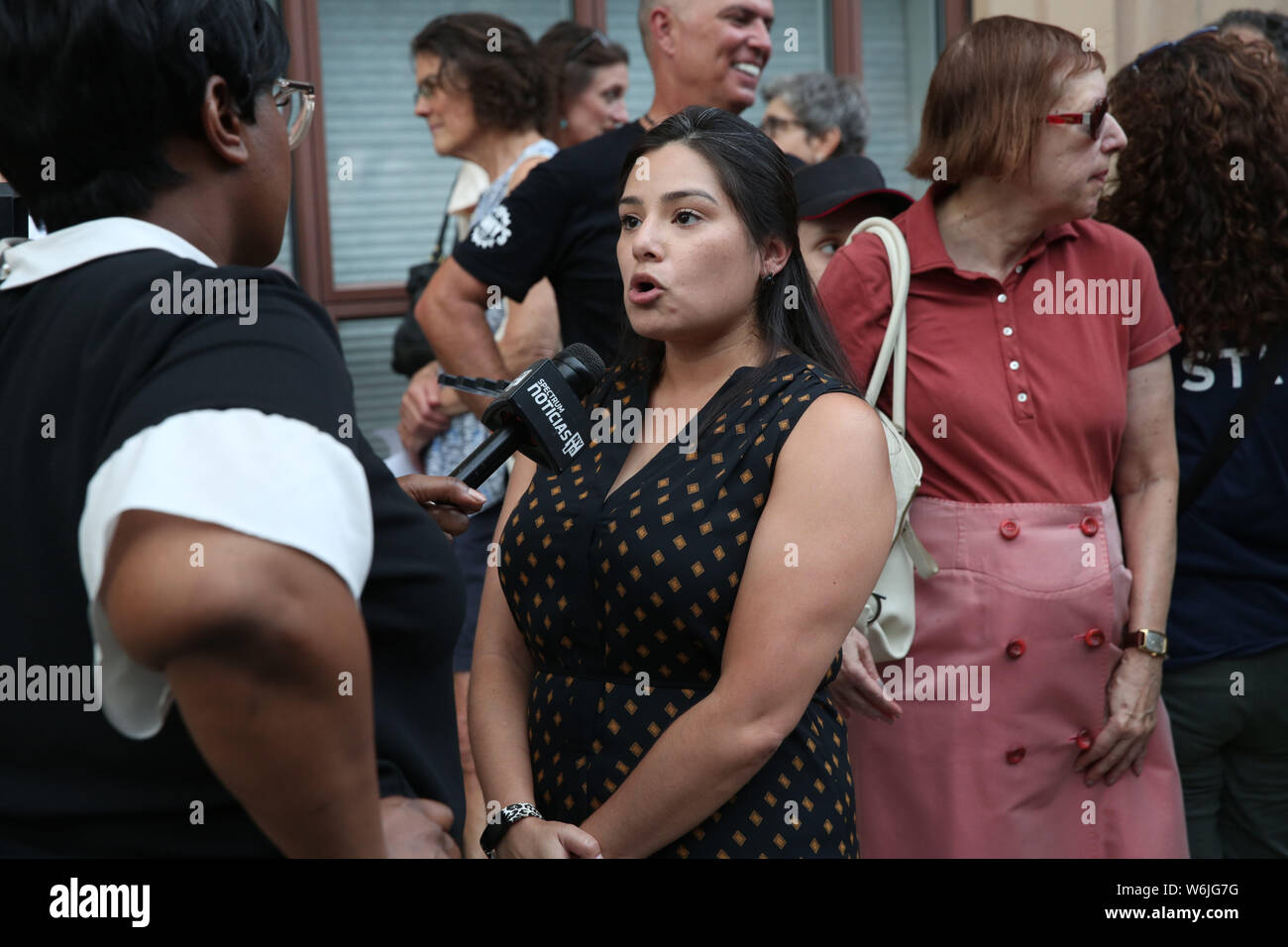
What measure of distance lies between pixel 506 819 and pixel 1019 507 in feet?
3.90

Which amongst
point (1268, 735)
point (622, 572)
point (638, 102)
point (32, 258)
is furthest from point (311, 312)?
point (638, 102)

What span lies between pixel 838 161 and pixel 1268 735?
5.81ft

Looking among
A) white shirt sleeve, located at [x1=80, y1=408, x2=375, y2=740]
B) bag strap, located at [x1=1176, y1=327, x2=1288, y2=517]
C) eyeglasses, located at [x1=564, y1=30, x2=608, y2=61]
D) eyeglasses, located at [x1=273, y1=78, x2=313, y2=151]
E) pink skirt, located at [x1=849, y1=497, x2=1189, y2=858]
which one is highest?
eyeglasses, located at [x1=273, y1=78, x2=313, y2=151]

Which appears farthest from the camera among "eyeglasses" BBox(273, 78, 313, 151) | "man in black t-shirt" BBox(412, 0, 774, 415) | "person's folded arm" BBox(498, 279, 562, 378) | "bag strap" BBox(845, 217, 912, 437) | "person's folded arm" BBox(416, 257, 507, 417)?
"person's folded arm" BBox(498, 279, 562, 378)

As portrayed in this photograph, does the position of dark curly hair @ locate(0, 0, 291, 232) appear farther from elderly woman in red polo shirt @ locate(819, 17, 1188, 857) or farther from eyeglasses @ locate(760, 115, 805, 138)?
eyeglasses @ locate(760, 115, 805, 138)

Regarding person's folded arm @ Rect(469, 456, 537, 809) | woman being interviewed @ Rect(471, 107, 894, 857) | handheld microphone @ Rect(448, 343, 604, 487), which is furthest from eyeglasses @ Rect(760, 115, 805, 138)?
handheld microphone @ Rect(448, 343, 604, 487)

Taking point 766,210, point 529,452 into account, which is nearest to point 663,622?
point 529,452

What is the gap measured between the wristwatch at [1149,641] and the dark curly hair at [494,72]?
7.77 ft

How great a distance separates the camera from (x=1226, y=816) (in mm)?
2957

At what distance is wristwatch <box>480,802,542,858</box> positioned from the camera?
2064 millimetres

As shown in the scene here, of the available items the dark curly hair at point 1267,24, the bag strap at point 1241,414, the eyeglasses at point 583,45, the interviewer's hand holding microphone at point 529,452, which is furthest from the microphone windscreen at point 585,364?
the eyeglasses at point 583,45

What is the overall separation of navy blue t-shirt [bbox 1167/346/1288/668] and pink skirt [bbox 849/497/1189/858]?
33 cm

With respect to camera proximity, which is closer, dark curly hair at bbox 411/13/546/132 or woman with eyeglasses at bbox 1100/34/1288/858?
woman with eyeglasses at bbox 1100/34/1288/858

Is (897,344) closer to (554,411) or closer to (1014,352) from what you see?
(1014,352)
